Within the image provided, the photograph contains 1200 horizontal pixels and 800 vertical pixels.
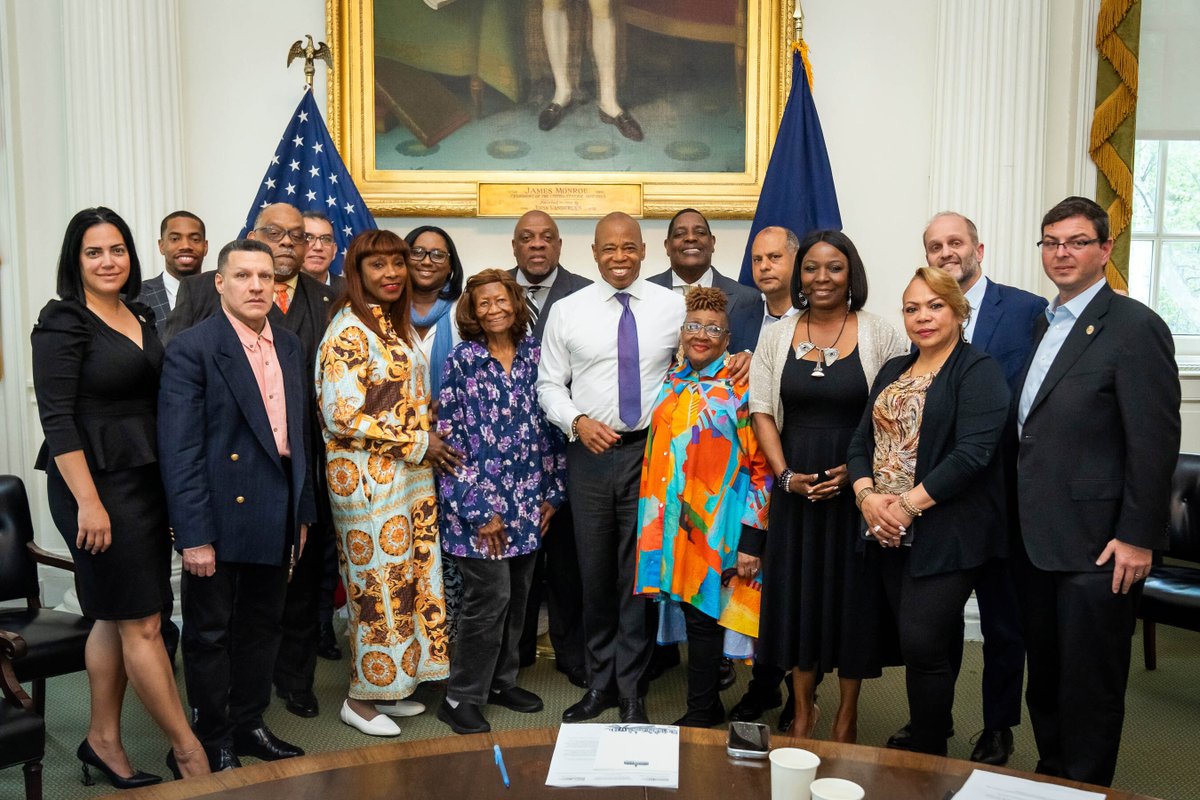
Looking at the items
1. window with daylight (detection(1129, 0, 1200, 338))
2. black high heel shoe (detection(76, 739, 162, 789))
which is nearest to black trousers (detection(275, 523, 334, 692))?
black high heel shoe (detection(76, 739, 162, 789))

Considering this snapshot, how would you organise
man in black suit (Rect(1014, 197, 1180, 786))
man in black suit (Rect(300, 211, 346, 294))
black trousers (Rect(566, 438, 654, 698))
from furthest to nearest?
man in black suit (Rect(300, 211, 346, 294))
black trousers (Rect(566, 438, 654, 698))
man in black suit (Rect(1014, 197, 1180, 786))

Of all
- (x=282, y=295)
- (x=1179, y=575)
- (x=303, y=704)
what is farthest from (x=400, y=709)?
(x=1179, y=575)

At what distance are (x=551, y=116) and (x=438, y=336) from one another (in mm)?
1791

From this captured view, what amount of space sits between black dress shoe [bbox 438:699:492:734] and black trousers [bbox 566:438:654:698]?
430mm

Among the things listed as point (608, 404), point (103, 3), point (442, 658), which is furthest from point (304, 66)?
point (442, 658)

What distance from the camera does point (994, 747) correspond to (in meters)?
3.45

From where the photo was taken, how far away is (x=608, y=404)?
3.64m

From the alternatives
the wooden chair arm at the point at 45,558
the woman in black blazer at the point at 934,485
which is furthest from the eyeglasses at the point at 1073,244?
the wooden chair arm at the point at 45,558

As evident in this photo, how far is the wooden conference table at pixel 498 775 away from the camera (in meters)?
1.71

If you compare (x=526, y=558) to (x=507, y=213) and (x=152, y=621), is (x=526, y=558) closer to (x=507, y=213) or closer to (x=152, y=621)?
(x=152, y=621)

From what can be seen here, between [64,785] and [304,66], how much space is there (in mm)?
3569

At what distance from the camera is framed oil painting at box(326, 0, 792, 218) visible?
17.5 ft

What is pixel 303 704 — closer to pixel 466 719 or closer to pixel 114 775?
pixel 466 719

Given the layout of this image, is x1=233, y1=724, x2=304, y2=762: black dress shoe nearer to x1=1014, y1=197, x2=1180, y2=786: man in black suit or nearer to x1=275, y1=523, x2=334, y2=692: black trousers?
x1=275, y1=523, x2=334, y2=692: black trousers
